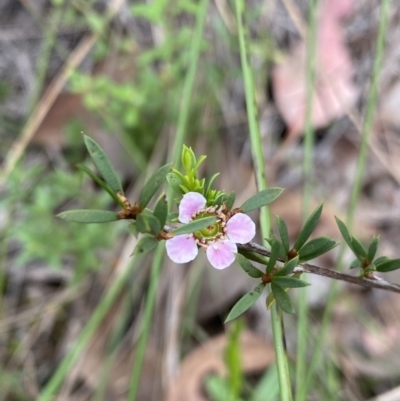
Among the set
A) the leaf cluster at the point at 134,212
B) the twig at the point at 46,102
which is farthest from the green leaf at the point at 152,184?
the twig at the point at 46,102

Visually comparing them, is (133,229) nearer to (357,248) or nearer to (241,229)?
(241,229)

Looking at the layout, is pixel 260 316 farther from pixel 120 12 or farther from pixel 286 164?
pixel 120 12

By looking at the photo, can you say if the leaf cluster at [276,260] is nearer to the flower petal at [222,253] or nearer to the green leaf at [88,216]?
the flower petal at [222,253]

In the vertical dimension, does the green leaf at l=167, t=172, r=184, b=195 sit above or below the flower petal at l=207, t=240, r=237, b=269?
above

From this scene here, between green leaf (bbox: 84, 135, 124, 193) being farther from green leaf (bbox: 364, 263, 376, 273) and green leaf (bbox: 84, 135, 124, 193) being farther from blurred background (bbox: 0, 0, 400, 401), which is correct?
blurred background (bbox: 0, 0, 400, 401)

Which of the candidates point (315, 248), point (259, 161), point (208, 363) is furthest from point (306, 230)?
point (208, 363)

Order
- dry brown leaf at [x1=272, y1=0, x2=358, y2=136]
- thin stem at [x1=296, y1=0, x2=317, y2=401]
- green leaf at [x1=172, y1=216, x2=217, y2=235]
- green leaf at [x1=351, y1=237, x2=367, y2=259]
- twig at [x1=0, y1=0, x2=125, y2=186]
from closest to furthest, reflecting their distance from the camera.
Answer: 1. green leaf at [x1=172, y1=216, x2=217, y2=235]
2. green leaf at [x1=351, y1=237, x2=367, y2=259]
3. thin stem at [x1=296, y1=0, x2=317, y2=401]
4. twig at [x1=0, y1=0, x2=125, y2=186]
5. dry brown leaf at [x1=272, y1=0, x2=358, y2=136]

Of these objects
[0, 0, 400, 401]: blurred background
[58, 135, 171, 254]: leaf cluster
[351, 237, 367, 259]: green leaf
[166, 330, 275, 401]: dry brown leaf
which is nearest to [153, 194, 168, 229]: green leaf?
[58, 135, 171, 254]: leaf cluster
